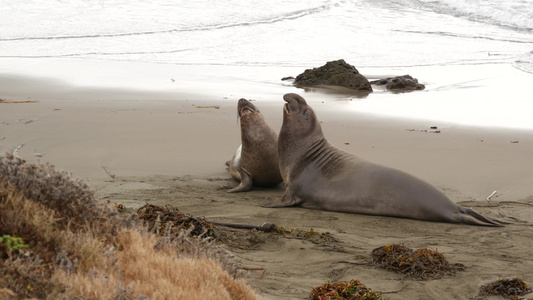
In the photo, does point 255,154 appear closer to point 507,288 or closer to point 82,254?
point 507,288

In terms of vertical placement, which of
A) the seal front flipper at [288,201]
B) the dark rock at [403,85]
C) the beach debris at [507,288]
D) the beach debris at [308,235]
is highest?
the dark rock at [403,85]

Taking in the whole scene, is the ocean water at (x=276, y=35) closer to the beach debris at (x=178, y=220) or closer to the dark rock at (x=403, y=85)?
the dark rock at (x=403, y=85)

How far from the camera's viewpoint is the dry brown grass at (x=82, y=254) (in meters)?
2.71

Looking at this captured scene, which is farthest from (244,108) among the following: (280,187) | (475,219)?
(475,219)

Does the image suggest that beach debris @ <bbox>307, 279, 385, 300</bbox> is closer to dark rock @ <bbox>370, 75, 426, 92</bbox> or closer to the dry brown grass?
the dry brown grass

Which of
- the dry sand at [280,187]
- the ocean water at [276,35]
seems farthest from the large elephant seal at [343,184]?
the ocean water at [276,35]

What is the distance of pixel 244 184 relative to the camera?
7.52 m

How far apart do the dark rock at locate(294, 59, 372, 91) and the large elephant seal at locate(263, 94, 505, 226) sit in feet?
17.8

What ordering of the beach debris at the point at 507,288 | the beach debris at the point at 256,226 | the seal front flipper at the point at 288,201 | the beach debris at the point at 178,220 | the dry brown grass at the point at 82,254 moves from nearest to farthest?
the dry brown grass at the point at 82,254
the beach debris at the point at 507,288
the beach debris at the point at 178,220
the beach debris at the point at 256,226
the seal front flipper at the point at 288,201

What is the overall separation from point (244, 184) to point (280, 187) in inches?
25.5

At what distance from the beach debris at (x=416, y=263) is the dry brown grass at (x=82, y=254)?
1512mm

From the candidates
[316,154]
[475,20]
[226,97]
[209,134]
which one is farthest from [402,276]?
[475,20]

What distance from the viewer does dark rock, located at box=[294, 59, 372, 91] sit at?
12844mm

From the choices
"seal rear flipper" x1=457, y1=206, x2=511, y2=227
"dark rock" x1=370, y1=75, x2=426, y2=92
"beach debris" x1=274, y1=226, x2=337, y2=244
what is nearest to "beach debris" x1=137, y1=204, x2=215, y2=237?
"beach debris" x1=274, y1=226, x2=337, y2=244
